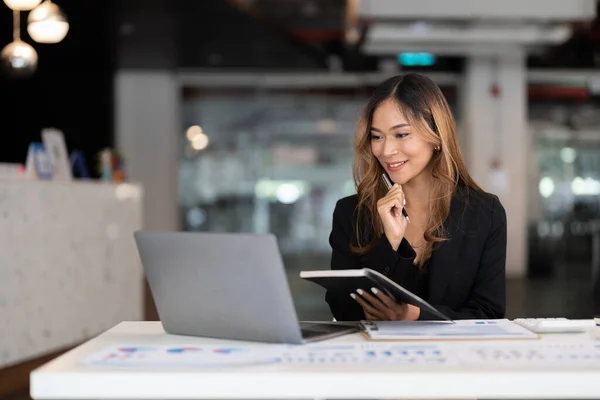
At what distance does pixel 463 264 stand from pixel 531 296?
26.7ft

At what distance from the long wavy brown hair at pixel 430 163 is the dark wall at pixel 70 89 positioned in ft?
19.7

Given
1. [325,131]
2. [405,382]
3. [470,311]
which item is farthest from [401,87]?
[325,131]

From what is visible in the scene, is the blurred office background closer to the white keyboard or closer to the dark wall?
the dark wall

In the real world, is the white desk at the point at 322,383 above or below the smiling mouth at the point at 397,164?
below

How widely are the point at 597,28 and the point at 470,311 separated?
1042 centimetres

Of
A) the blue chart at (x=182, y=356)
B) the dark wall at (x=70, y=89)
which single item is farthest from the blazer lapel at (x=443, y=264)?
the dark wall at (x=70, y=89)

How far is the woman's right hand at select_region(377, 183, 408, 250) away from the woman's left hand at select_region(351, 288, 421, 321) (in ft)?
0.69

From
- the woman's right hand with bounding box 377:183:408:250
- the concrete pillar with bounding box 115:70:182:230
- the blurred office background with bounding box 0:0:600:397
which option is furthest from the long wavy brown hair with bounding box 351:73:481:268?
the concrete pillar with bounding box 115:70:182:230

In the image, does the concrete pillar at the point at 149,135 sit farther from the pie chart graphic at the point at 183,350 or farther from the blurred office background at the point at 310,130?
the pie chart graphic at the point at 183,350

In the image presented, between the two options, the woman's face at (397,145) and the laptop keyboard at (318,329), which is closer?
the laptop keyboard at (318,329)

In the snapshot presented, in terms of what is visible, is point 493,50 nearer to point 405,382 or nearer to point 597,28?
point 597,28

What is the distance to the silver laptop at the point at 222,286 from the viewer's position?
1.71m

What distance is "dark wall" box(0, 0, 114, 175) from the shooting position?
888 cm

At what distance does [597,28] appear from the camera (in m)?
12.0
